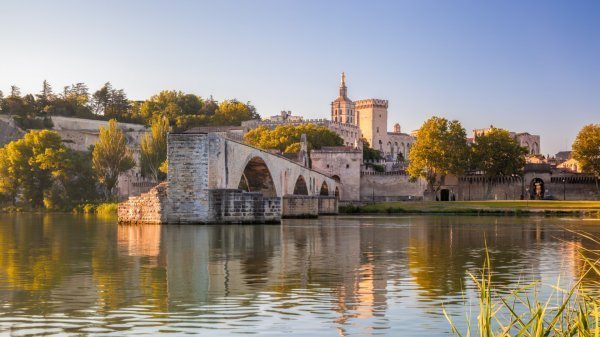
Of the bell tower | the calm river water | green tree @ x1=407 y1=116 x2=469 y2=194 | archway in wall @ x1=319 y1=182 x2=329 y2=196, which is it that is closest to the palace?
the bell tower

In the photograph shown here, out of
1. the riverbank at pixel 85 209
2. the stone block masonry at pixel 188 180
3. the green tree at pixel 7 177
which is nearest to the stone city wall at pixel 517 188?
the riverbank at pixel 85 209

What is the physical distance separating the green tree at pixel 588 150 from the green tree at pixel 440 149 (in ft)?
38.5

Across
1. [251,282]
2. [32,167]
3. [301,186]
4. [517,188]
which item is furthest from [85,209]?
[251,282]

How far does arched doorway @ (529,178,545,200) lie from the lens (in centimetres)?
8868

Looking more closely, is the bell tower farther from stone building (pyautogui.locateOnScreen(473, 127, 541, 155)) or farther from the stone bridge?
the stone bridge

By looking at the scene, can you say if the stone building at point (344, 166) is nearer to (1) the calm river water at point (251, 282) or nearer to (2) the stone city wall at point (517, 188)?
(2) the stone city wall at point (517, 188)

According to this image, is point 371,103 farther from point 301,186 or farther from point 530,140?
point 301,186

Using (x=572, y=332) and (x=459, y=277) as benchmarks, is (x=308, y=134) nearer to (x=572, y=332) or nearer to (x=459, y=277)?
(x=459, y=277)

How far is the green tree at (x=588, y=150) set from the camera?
81812 mm

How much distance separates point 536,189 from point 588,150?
9.98 m

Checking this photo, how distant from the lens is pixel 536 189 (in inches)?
3570

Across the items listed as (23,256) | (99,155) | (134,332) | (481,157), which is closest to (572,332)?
(134,332)

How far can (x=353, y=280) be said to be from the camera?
15.1 meters

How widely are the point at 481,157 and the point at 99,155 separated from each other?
41.6m
